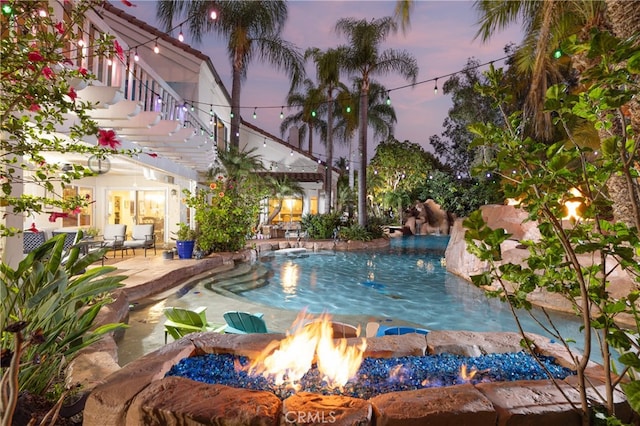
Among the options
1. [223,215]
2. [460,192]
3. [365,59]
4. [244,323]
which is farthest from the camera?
[460,192]

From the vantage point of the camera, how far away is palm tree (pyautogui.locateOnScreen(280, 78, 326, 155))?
21422mm

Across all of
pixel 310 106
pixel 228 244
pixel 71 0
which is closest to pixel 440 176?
pixel 310 106

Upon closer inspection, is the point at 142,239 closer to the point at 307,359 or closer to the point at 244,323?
the point at 244,323

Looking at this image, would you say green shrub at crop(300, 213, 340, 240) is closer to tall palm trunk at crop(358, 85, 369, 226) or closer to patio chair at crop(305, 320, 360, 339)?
tall palm trunk at crop(358, 85, 369, 226)

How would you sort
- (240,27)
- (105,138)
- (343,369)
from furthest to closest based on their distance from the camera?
(240,27), (105,138), (343,369)

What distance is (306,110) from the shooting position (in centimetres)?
2209

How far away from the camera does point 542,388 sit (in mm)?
2182

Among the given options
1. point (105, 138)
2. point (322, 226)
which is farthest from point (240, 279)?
point (322, 226)

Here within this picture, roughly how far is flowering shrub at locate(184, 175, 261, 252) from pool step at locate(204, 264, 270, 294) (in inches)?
41.7

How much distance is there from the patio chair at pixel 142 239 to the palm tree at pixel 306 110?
8109mm

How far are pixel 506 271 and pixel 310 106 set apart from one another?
833 inches

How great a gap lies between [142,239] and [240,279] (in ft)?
13.9

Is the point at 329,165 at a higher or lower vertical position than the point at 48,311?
higher

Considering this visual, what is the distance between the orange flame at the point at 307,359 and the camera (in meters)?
2.64
